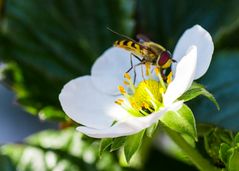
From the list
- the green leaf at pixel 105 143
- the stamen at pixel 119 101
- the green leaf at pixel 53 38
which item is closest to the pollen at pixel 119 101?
the stamen at pixel 119 101

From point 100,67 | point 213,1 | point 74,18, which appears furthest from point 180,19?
point 100,67

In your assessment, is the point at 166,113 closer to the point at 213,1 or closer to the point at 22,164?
the point at 22,164

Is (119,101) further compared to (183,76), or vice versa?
(119,101)

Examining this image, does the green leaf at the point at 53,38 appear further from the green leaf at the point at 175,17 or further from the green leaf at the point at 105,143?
the green leaf at the point at 105,143

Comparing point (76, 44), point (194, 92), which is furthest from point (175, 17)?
point (194, 92)

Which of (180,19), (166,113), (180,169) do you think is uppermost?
(166,113)

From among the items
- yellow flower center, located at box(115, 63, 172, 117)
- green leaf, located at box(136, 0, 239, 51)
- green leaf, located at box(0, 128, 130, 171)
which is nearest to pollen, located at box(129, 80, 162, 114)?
yellow flower center, located at box(115, 63, 172, 117)

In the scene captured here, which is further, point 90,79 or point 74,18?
point 74,18

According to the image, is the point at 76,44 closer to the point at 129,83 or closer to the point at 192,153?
the point at 129,83
